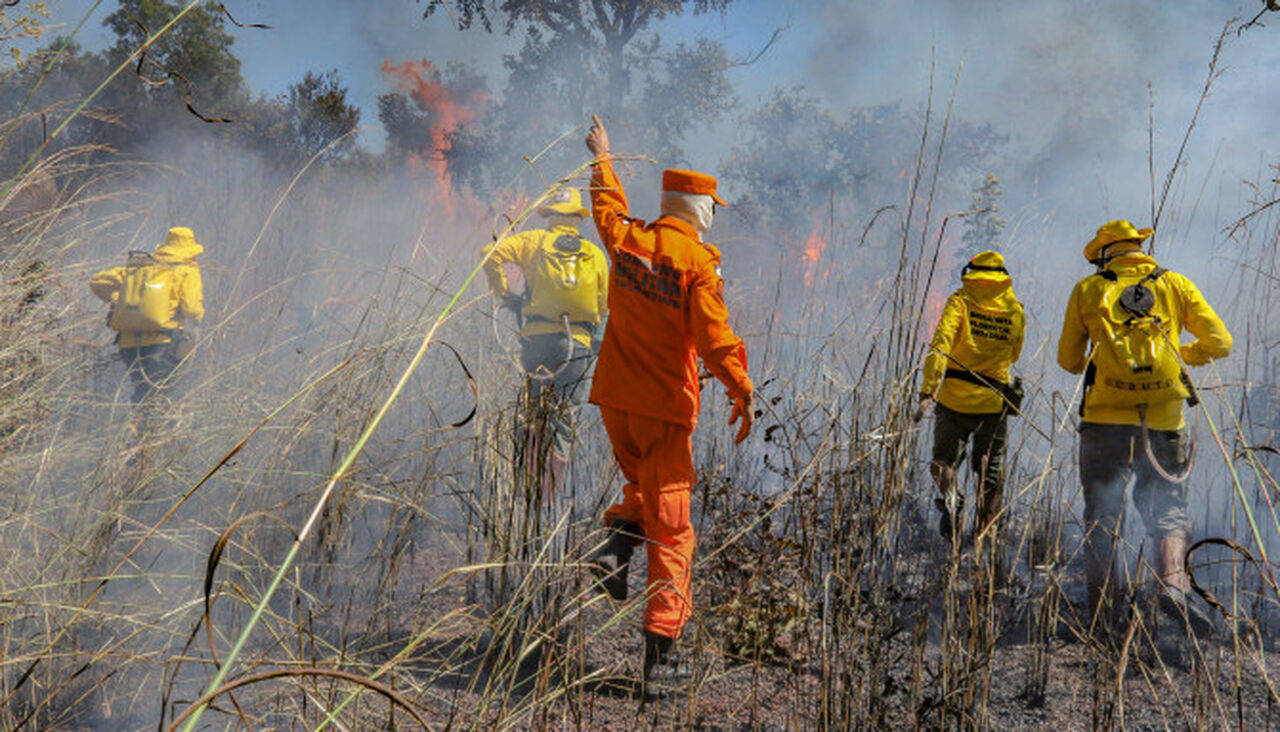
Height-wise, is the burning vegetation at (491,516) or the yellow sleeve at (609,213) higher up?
the yellow sleeve at (609,213)

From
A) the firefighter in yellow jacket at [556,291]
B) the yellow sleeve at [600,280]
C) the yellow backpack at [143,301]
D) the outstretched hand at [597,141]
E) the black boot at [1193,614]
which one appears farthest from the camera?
the yellow backpack at [143,301]

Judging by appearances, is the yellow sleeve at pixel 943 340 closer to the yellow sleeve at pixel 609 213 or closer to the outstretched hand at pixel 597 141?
the yellow sleeve at pixel 609 213

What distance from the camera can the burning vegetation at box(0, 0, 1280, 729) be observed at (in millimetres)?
1645

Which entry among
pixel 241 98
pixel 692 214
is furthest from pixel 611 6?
pixel 692 214

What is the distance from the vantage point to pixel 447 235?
61.5ft

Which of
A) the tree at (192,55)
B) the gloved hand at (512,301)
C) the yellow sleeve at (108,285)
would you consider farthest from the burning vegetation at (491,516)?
the tree at (192,55)

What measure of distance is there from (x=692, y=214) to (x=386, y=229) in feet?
35.1

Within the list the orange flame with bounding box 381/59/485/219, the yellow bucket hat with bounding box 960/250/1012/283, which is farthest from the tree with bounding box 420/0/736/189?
the yellow bucket hat with bounding box 960/250/1012/283

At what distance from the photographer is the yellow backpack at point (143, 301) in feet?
18.5

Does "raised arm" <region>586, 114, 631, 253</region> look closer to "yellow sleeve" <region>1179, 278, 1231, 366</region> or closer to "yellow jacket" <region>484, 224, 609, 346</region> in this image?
"yellow jacket" <region>484, 224, 609, 346</region>

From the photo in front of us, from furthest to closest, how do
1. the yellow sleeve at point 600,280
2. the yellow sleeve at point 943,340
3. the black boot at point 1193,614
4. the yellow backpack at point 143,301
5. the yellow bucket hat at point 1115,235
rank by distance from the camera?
the yellow backpack at point 143,301 < the yellow sleeve at point 600,280 < the yellow sleeve at point 943,340 < the yellow bucket hat at point 1115,235 < the black boot at point 1193,614

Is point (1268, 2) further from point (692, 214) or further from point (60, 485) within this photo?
point (60, 485)

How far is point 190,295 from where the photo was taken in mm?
6000

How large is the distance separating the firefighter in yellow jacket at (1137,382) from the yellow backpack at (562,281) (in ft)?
7.63
